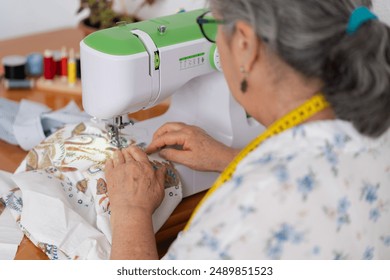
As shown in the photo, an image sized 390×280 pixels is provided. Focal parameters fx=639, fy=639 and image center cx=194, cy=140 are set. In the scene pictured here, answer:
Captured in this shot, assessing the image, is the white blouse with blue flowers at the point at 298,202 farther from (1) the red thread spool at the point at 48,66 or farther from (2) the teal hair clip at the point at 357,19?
(1) the red thread spool at the point at 48,66

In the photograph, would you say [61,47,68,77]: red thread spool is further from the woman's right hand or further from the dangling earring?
the dangling earring

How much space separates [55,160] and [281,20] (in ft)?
2.59

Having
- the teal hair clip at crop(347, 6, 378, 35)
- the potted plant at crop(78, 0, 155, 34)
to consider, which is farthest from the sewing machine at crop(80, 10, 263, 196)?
the potted plant at crop(78, 0, 155, 34)

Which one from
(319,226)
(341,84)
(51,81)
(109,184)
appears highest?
(341,84)

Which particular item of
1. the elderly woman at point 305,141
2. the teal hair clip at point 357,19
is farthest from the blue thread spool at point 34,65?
the teal hair clip at point 357,19

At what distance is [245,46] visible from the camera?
1.11 m

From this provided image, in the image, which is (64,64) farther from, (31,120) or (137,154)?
(137,154)

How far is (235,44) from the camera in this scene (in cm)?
113

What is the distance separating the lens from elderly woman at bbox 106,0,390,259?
3.37ft

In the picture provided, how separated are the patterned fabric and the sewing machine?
0.24ft

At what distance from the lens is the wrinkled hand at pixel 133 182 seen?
142 cm

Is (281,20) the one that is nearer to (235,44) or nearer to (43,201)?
(235,44)

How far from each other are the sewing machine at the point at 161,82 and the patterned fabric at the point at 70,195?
7cm
